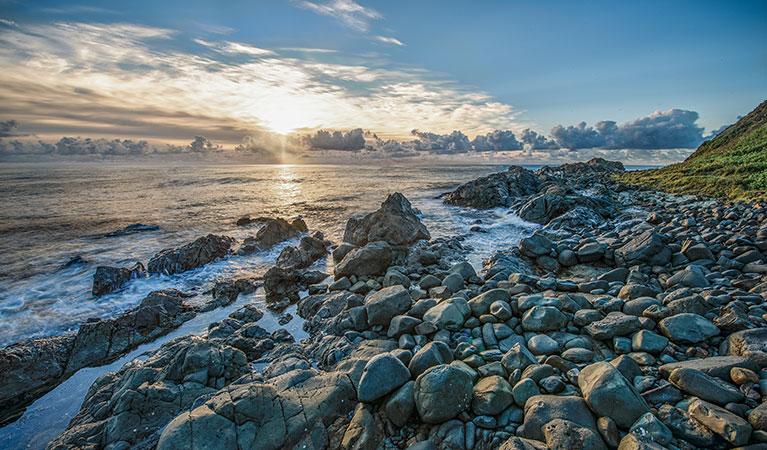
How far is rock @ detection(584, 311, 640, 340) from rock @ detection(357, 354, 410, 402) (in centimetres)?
387

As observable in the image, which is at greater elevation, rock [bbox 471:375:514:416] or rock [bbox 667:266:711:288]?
rock [bbox 667:266:711:288]

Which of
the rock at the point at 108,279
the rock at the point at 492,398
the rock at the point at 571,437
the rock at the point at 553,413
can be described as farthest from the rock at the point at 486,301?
the rock at the point at 108,279

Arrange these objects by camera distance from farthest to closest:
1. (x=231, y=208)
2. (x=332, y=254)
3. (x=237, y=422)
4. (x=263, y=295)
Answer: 1. (x=231, y=208)
2. (x=332, y=254)
3. (x=263, y=295)
4. (x=237, y=422)

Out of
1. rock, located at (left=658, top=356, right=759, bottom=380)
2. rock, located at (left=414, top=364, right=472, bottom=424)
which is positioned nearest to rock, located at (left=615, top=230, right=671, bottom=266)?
rock, located at (left=658, top=356, right=759, bottom=380)

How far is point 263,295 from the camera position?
12.1 metres

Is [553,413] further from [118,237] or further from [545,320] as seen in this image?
[118,237]

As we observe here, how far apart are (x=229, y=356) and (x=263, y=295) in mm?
5268

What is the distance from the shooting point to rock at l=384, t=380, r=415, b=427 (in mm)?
4707

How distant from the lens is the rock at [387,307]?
7938mm

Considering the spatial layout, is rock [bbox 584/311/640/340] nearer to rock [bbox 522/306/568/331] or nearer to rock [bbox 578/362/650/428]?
rock [bbox 522/306/568/331]

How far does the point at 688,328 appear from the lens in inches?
211

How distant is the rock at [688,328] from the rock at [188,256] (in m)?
17.7

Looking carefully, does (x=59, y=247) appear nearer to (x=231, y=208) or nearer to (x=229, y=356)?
(x=231, y=208)

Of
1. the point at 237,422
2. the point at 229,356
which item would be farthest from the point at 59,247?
the point at 237,422
